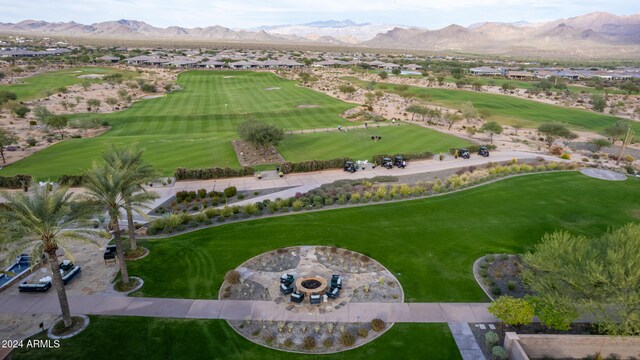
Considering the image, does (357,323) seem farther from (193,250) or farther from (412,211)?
(412,211)

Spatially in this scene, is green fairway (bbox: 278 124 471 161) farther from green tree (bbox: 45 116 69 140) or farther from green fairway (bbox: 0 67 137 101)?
green fairway (bbox: 0 67 137 101)

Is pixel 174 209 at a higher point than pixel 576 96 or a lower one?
lower

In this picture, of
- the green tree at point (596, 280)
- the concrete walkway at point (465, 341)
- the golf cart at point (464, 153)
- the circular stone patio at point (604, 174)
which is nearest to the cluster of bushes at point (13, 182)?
the concrete walkway at point (465, 341)

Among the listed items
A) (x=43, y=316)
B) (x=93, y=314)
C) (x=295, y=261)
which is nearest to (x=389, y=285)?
(x=295, y=261)

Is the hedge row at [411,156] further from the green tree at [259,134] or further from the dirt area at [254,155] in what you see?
the green tree at [259,134]

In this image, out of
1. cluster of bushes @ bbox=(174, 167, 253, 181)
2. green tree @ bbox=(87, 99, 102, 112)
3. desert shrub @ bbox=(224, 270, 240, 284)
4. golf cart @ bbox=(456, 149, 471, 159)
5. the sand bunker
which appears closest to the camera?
desert shrub @ bbox=(224, 270, 240, 284)

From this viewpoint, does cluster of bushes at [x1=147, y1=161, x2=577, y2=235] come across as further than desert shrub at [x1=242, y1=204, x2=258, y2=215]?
No

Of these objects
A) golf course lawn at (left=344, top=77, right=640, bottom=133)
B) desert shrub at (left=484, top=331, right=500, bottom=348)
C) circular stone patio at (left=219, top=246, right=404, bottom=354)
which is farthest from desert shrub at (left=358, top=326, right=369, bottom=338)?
golf course lawn at (left=344, top=77, right=640, bottom=133)

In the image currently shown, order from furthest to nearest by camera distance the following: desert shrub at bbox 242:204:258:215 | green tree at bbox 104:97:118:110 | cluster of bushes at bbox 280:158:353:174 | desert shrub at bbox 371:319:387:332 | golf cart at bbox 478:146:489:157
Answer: green tree at bbox 104:97:118:110
golf cart at bbox 478:146:489:157
cluster of bushes at bbox 280:158:353:174
desert shrub at bbox 242:204:258:215
desert shrub at bbox 371:319:387:332
